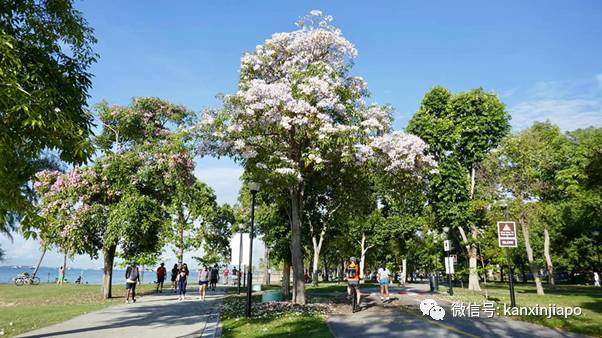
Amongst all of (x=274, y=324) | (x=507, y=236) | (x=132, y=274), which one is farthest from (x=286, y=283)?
(x=507, y=236)

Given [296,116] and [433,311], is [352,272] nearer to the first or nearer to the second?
[433,311]

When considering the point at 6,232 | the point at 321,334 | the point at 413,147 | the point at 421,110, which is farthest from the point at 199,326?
the point at 6,232

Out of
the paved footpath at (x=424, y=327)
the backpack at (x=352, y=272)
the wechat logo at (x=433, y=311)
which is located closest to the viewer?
the paved footpath at (x=424, y=327)

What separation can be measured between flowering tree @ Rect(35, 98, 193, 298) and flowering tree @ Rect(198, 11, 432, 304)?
539 cm

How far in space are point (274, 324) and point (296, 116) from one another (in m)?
7.58

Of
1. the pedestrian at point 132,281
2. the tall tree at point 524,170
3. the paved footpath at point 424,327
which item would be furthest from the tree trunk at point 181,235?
the tall tree at point 524,170

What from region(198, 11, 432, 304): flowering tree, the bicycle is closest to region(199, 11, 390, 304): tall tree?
region(198, 11, 432, 304): flowering tree

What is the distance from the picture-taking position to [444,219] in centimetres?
3309

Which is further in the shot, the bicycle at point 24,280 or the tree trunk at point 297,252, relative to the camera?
the bicycle at point 24,280

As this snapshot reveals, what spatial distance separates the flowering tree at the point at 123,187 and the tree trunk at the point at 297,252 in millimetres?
7876

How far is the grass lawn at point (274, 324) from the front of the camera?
1199 centimetres

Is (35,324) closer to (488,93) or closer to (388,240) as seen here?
(488,93)

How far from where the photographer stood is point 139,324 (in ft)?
44.6

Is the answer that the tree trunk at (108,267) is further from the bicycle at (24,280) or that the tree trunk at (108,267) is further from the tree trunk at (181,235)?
the bicycle at (24,280)
